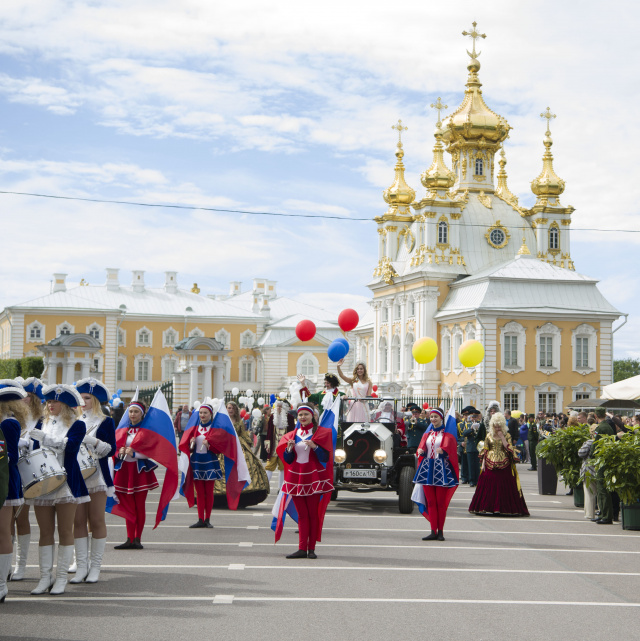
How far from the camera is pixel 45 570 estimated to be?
8.87 metres

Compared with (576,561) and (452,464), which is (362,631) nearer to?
(576,561)

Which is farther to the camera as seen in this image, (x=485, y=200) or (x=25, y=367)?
(x=485, y=200)

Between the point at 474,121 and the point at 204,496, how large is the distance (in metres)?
60.0

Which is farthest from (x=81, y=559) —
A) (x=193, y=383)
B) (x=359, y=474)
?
(x=193, y=383)

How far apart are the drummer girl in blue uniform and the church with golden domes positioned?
140 ft

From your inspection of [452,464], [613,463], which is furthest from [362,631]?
[613,463]

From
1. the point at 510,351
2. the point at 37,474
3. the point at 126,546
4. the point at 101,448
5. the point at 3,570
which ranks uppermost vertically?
the point at 510,351

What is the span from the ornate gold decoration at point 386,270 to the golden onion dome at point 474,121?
30.4 feet

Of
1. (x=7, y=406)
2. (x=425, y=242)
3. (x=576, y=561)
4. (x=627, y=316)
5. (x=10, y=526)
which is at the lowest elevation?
(x=576, y=561)

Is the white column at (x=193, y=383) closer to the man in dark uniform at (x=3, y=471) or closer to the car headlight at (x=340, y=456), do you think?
the car headlight at (x=340, y=456)

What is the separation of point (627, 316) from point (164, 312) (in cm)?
4071

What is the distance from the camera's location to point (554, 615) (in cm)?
823

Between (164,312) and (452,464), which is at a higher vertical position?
(164,312)

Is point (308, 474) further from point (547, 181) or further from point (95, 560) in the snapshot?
point (547, 181)
